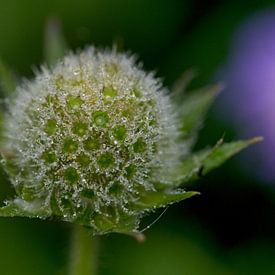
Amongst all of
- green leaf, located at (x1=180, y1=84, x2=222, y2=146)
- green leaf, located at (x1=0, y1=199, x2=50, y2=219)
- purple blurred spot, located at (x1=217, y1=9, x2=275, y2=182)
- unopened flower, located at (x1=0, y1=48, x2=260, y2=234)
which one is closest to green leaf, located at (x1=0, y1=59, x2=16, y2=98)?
unopened flower, located at (x1=0, y1=48, x2=260, y2=234)

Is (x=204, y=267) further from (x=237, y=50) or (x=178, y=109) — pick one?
(x=237, y=50)

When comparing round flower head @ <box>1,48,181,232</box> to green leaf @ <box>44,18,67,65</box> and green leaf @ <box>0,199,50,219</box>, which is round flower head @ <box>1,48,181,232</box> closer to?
green leaf @ <box>0,199,50,219</box>

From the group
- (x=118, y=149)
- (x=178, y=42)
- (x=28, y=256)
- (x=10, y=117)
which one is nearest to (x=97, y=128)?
(x=118, y=149)

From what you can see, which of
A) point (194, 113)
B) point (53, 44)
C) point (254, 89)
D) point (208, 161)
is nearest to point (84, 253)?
point (208, 161)

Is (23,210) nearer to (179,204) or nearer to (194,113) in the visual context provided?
(194,113)

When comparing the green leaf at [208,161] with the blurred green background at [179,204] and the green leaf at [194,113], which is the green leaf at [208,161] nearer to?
the green leaf at [194,113]
